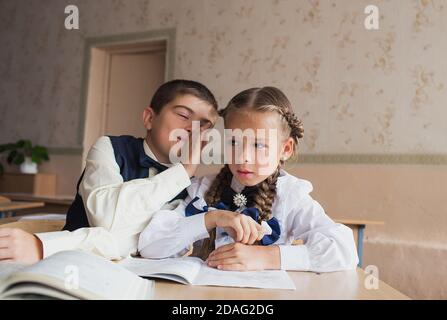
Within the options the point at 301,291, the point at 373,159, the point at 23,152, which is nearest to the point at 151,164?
the point at 301,291

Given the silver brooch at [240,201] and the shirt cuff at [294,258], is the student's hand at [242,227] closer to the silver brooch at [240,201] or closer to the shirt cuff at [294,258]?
the shirt cuff at [294,258]

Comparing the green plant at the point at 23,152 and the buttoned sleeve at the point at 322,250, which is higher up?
the green plant at the point at 23,152

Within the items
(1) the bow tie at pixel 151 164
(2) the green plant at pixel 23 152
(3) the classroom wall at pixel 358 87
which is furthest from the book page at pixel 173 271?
(2) the green plant at pixel 23 152

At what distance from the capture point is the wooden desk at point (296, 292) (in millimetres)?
630

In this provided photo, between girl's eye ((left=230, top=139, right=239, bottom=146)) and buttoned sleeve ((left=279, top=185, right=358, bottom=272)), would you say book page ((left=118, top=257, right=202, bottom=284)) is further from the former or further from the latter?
girl's eye ((left=230, top=139, right=239, bottom=146))

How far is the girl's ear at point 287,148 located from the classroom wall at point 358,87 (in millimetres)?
2117

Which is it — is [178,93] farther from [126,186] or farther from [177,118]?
[126,186]

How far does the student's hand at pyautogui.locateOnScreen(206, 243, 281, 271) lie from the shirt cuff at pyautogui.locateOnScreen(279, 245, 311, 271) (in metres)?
0.01

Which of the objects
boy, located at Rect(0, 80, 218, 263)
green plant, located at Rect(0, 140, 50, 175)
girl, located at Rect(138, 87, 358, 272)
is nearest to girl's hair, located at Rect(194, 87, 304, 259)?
girl, located at Rect(138, 87, 358, 272)

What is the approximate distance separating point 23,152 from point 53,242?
12.8 ft

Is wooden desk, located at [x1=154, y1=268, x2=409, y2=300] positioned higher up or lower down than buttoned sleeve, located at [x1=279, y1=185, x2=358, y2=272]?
lower down

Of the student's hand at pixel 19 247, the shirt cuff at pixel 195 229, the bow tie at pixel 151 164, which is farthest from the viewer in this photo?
the bow tie at pixel 151 164

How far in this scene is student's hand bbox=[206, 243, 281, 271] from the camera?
0.84m
